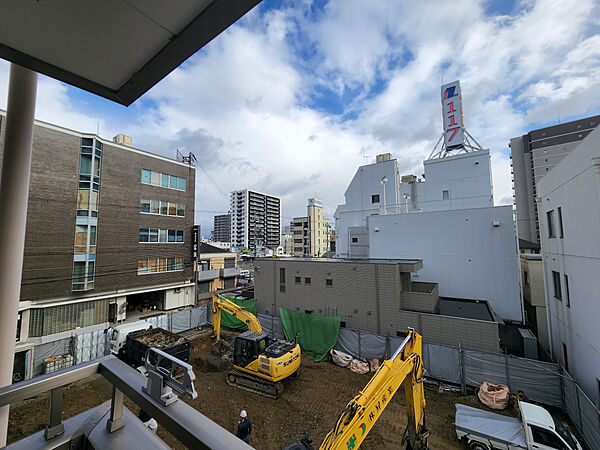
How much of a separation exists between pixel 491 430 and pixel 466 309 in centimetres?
881

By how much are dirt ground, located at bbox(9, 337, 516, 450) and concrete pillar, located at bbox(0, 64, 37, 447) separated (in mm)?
8011

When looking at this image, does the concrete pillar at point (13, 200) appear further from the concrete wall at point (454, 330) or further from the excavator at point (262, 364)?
the concrete wall at point (454, 330)

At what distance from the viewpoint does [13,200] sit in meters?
1.93

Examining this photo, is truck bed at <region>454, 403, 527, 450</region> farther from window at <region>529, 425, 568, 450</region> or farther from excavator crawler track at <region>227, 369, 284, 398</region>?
excavator crawler track at <region>227, 369, 284, 398</region>

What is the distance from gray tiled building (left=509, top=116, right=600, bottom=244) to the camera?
138ft

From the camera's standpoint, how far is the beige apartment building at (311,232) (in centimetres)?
6285

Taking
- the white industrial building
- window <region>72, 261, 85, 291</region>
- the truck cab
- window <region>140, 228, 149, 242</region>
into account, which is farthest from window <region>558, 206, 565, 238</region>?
window <region>72, 261, 85, 291</region>

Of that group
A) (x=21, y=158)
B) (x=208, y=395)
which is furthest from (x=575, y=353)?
(x=21, y=158)

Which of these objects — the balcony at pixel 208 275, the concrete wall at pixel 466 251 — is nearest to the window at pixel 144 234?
the balcony at pixel 208 275

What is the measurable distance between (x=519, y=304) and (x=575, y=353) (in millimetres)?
8221

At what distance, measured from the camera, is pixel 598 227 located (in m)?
7.64

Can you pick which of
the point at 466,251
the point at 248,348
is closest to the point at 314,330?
the point at 248,348

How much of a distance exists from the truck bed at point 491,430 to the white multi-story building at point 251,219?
7354cm

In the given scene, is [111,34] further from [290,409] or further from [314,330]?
[314,330]
